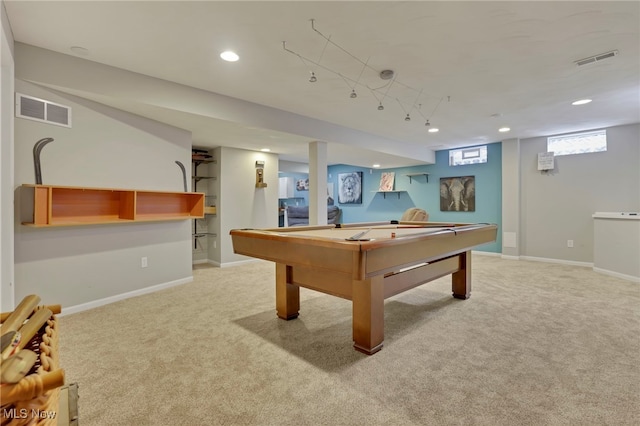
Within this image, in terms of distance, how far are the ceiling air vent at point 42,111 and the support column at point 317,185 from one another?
9.89ft

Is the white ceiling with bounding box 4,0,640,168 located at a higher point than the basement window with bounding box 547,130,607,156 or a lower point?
higher

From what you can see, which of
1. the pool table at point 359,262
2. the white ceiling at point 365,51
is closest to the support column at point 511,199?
the white ceiling at point 365,51

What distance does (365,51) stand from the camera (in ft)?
8.19

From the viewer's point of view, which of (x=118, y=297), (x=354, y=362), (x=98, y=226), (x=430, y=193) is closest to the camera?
(x=354, y=362)

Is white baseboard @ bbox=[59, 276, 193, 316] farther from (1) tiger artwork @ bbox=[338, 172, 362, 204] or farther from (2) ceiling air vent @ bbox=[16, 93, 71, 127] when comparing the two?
(1) tiger artwork @ bbox=[338, 172, 362, 204]

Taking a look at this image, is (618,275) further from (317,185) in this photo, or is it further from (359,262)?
(359,262)

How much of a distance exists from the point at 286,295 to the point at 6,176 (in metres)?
2.34

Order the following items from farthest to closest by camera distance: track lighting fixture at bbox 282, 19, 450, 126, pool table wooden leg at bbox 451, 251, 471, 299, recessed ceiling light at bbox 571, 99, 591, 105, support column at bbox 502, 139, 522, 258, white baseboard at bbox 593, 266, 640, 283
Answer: support column at bbox 502, 139, 522, 258
white baseboard at bbox 593, 266, 640, 283
recessed ceiling light at bbox 571, 99, 591, 105
pool table wooden leg at bbox 451, 251, 471, 299
track lighting fixture at bbox 282, 19, 450, 126

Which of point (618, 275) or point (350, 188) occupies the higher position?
point (350, 188)

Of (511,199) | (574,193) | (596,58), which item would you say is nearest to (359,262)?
(596,58)

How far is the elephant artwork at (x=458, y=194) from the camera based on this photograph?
21.6ft

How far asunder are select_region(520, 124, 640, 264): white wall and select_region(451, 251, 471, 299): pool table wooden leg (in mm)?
3357

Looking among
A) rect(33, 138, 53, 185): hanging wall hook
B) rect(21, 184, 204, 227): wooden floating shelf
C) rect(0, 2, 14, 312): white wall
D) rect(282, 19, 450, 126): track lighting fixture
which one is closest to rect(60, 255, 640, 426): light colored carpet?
rect(0, 2, 14, 312): white wall

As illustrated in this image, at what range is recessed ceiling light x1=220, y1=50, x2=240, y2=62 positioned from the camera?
99.0 inches
